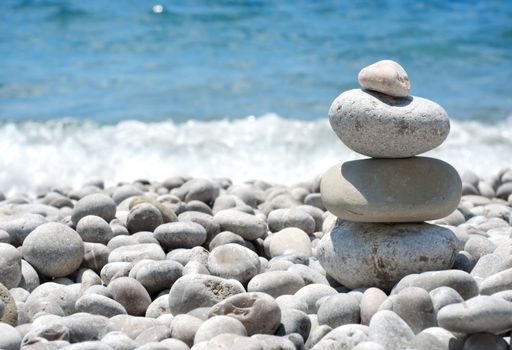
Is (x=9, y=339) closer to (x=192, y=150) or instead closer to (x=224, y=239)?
(x=224, y=239)

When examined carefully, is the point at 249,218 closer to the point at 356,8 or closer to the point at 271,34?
the point at 271,34

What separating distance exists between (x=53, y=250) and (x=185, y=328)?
49.3 inches

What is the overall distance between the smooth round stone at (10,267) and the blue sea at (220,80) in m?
3.63

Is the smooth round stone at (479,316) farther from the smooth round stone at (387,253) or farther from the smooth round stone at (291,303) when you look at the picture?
the smooth round stone at (387,253)

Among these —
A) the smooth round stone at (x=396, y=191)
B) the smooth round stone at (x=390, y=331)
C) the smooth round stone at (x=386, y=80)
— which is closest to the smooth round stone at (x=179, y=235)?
the smooth round stone at (x=396, y=191)

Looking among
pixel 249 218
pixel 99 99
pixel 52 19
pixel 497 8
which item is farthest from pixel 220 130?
pixel 497 8

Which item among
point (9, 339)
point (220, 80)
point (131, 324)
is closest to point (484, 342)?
point (131, 324)

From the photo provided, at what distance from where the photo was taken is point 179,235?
446cm

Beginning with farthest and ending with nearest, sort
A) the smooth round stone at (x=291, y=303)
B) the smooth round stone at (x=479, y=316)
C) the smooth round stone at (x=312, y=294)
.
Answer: the smooth round stone at (x=312, y=294) → the smooth round stone at (x=291, y=303) → the smooth round stone at (x=479, y=316)

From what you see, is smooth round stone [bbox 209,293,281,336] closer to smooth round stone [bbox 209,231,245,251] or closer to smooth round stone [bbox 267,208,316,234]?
smooth round stone [bbox 209,231,245,251]

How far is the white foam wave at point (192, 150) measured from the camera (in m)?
7.77

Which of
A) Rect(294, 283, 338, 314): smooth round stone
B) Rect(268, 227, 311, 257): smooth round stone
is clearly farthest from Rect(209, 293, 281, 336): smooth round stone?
Rect(268, 227, 311, 257): smooth round stone

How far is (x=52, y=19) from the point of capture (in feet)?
48.9

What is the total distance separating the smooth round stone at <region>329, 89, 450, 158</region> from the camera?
3.75 metres
